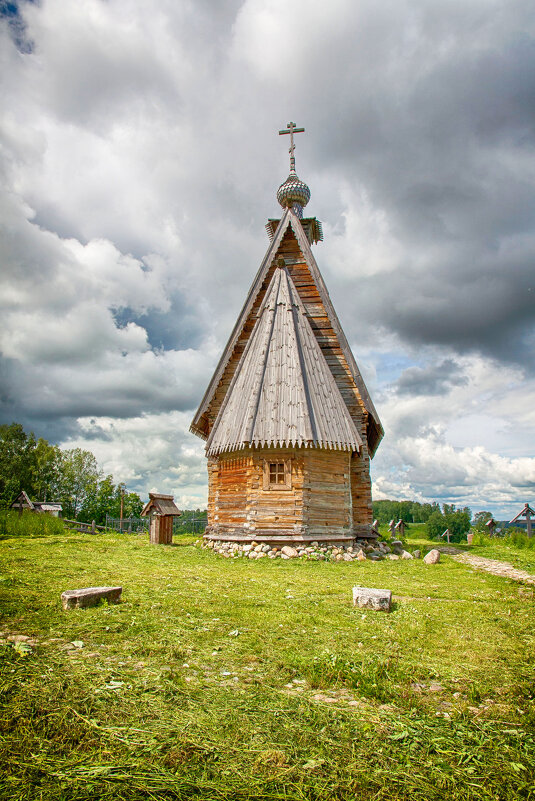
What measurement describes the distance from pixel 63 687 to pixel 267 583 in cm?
602

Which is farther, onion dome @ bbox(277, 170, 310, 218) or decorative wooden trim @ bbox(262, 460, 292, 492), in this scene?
onion dome @ bbox(277, 170, 310, 218)

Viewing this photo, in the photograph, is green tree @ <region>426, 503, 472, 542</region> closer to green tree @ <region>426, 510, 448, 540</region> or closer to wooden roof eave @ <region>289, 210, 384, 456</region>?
green tree @ <region>426, 510, 448, 540</region>

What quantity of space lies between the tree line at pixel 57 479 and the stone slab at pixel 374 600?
5602cm

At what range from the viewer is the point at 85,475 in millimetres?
69250

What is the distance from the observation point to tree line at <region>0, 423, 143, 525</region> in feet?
198

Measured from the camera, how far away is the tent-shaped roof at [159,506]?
719 inches

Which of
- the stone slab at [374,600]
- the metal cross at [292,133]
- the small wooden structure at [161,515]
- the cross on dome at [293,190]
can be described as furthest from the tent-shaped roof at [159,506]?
the metal cross at [292,133]

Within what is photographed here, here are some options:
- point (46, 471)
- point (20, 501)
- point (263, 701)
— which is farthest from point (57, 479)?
point (263, 701)

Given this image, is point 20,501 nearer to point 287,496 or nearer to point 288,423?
point 287,496

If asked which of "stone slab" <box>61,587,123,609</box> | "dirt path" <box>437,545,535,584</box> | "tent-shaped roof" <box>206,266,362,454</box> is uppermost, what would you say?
"tent-shaped roof" <box>206,266,362,454</box>

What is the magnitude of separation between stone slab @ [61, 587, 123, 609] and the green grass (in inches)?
6.5

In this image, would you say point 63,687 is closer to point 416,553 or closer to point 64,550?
point 64,550

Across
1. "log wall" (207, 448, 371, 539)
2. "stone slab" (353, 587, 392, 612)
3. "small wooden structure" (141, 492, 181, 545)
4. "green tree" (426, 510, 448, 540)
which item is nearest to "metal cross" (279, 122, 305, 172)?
"log wall" (207, 448, 371, 539)

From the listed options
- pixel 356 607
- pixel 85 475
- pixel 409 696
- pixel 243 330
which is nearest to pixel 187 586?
pixel 356 607
